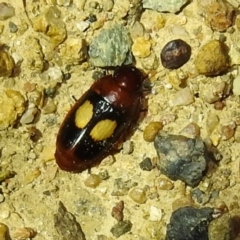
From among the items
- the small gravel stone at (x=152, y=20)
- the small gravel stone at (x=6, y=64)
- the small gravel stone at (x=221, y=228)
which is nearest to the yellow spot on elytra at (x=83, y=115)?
the small gravel stone at (x=6, y=64)

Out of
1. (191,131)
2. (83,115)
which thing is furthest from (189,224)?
(83,115)

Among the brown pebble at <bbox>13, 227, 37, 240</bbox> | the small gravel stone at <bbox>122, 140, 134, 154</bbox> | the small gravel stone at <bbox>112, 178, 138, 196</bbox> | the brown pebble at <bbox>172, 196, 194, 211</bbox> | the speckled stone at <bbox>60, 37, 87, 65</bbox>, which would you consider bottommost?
the brown pebble at <bbox>13, 227, 37, 240</bbox>

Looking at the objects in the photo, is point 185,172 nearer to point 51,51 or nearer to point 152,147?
point 152,147

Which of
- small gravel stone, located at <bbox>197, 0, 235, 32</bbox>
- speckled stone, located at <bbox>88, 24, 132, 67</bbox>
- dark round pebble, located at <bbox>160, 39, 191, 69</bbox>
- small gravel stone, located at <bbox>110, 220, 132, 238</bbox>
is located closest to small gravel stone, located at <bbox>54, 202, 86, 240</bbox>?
small gravel stone, located at <bbox>110, 220, 132, 238</bbox>

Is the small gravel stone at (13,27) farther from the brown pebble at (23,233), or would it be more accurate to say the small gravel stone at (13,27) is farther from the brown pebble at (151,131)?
the brown pebble at (23,233)

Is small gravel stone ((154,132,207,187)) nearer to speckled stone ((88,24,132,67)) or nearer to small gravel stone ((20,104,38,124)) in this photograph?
speckled stone ((88,24,132,67))

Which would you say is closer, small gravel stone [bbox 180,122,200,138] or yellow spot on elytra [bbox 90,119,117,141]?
yellow spot on elytra [bbox 90,119,117,141]
